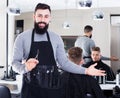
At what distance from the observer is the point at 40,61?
1.97 m

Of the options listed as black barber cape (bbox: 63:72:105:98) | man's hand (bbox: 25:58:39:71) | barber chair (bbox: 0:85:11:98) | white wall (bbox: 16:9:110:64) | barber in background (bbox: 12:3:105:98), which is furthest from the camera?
white wall (bbox: 16:9:110:64)

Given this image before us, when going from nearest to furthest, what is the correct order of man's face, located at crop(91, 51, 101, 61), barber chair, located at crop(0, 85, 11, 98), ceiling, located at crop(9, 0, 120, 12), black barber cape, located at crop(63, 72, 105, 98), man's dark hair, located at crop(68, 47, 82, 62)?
1. barber chair, located at crop(0, 85, 11, 98)
2. black barber cape, located at crop(63, 72, 105, 98)
3. man's dark hair, located at crop(68, 47, 82, 62)
4. man's face, located at crop(91, 51, 101, 61)
5. ceiling, located at crop(9, 0, 120, 12)

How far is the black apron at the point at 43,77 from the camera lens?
6.36 ft

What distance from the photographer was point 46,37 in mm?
2066

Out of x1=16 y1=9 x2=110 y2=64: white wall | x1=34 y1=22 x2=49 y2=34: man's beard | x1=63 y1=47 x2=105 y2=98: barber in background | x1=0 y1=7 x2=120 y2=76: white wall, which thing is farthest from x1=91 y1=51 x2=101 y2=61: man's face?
x1=16 y1=9 x2=110 y2=64: white wall

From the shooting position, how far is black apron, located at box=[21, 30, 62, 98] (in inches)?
76.3

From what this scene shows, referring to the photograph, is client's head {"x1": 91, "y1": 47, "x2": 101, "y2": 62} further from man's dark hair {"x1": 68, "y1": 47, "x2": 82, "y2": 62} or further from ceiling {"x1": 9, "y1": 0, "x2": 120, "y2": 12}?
ceiling {"x1": 9, "y1": 0, "x2": 120, "y2": 12}

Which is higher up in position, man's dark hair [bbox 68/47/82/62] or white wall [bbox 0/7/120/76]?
white wall [bbox 0/7/120/76]

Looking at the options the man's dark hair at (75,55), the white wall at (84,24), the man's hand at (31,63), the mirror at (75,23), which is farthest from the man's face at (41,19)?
the mirror at (75,23)

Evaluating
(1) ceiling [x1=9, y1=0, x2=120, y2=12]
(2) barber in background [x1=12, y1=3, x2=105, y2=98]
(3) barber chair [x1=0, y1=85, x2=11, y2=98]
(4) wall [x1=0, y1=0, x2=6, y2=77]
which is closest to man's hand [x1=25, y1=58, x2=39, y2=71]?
(2) barber in background [x1=12, y1=3, x2=105, y2=98]

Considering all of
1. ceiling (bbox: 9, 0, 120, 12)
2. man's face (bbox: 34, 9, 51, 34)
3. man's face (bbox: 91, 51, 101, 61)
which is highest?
ceiling (bbox: 9, 0, 120, 12)

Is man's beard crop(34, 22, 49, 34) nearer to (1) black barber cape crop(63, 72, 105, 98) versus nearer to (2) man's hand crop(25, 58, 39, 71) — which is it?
(2) man's hand crop(25, 58, 39, 71)

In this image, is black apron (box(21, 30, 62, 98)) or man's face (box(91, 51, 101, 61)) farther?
man's face (box(91, 51, 101, 61))

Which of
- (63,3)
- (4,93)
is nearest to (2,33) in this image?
(63,3)
